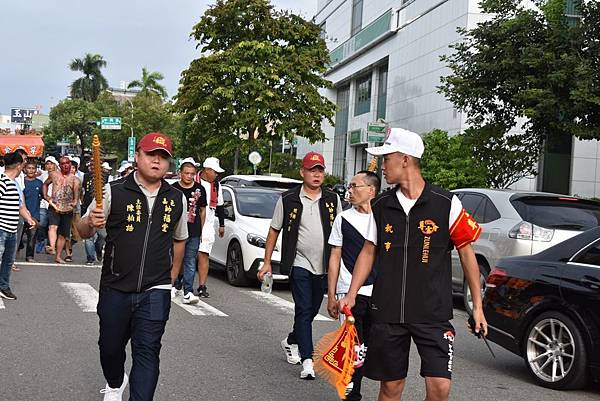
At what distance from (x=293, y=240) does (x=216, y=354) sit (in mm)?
1423

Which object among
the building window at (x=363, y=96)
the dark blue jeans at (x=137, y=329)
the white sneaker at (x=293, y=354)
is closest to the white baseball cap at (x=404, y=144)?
the dark blue jeans at (x=137, y=329)

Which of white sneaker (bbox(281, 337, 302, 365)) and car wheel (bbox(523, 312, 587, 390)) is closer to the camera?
car wheel (bbox(523, 312, 587, 390))

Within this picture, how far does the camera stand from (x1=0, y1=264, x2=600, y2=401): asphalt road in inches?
244

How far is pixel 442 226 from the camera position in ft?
14.4

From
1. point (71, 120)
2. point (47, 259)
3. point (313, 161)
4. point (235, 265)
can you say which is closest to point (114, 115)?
point (71, 120)

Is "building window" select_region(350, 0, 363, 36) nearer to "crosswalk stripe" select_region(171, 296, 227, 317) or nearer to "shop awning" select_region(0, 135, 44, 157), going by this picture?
"shop awning" select_region(0, 135, 44, 157)

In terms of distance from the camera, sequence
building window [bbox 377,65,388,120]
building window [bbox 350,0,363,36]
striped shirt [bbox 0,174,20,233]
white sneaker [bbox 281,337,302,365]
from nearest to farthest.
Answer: white sneaker [bbox 281,337,302,365] < striped shirt [bbox 0,174,20,233] < building window [bbox 377,65,388,120] < building window [bbox 350,0,363,36]

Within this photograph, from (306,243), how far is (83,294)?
511cm

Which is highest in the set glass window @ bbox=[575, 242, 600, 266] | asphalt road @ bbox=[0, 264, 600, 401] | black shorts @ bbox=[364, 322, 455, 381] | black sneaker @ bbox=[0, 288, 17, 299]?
glass window @ bbox=[575, 242, 600, 266]

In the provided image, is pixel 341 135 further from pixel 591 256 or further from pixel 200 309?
pixel 591 256

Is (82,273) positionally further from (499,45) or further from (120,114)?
(120,114)

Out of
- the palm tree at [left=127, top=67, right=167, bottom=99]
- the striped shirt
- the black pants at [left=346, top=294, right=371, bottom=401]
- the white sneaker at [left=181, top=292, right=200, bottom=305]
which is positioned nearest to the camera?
the black pants at [left=346, top=294, right=371, bottom=401]

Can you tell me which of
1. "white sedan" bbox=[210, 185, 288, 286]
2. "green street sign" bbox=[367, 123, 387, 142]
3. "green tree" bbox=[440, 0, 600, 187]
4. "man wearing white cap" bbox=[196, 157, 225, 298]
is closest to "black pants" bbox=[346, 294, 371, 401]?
"man wearing white cap" bbox=[196, 157, 225, 298]

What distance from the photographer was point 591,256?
668 centimetres
